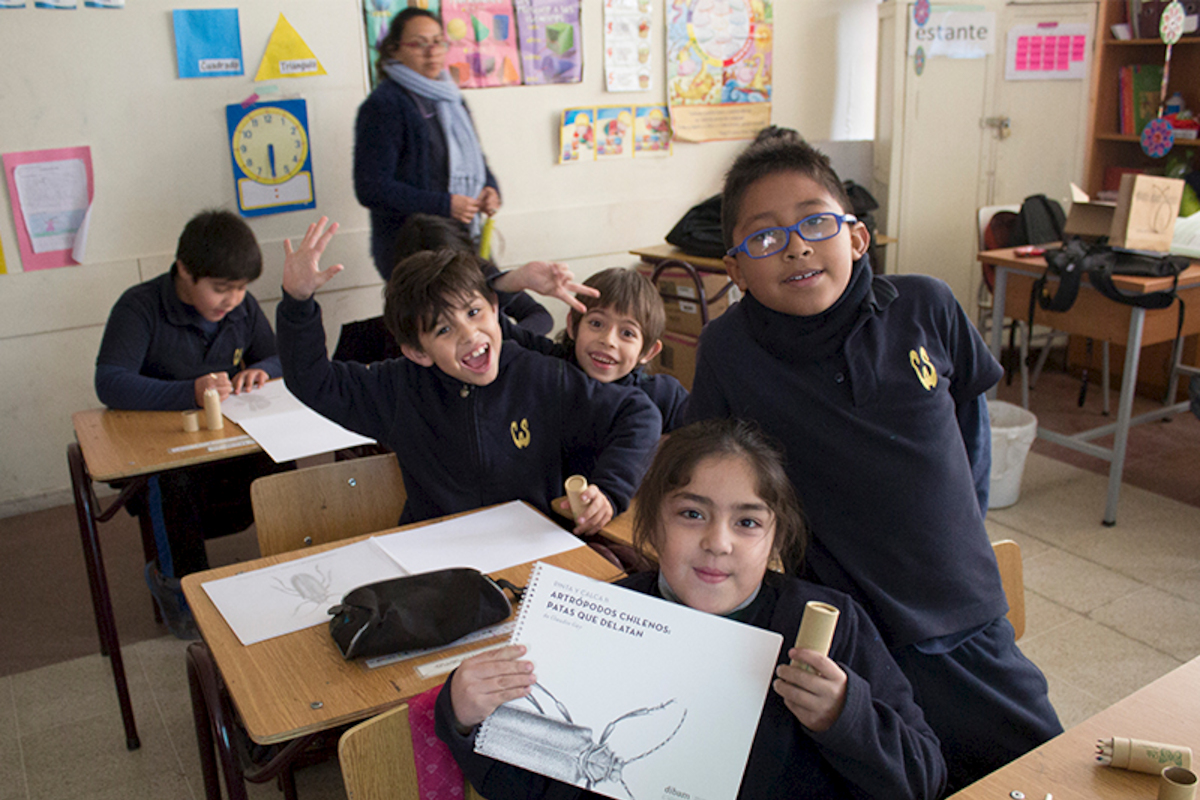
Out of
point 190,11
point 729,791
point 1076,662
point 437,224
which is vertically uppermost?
point 190,11

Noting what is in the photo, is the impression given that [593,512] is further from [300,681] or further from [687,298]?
[687,298]

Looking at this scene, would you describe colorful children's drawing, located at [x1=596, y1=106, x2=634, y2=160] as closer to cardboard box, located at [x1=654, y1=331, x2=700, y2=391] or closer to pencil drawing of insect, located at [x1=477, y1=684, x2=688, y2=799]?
cardboard box, located at [x1=654, y1=331, x2=700, y2=391]

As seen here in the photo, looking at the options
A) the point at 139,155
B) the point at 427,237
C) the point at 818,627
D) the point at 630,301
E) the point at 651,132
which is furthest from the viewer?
the point at 651,132

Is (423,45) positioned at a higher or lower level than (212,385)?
higher

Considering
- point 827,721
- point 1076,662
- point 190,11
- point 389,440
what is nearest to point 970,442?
point 827,721

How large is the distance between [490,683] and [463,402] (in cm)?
96

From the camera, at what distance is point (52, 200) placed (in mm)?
3412

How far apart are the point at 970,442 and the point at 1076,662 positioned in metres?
1.32

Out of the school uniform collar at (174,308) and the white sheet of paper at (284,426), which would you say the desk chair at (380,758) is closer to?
the white sheet of paper at (284,426)

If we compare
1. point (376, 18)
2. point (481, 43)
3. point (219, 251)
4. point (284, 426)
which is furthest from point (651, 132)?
point (284, 426)

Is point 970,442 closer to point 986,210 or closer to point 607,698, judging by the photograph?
point 607,698

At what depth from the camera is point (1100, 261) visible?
3131mm

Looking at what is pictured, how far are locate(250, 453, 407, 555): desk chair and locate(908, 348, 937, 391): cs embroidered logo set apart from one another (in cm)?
108

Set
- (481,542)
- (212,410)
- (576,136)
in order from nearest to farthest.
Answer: (481,542)
(212,410)
(576,136)
